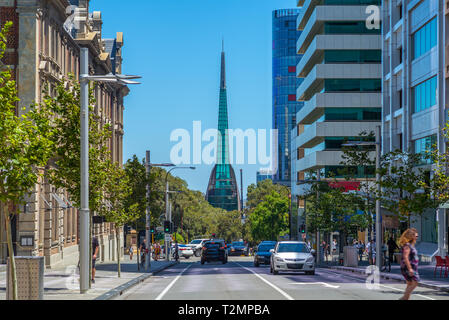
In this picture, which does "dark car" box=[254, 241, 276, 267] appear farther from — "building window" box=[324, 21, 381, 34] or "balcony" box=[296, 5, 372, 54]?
"building window" box=[324, 21, 381, 34]

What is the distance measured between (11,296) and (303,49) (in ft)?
264

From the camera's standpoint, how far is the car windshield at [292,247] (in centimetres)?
3597

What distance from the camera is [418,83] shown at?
53.2 m

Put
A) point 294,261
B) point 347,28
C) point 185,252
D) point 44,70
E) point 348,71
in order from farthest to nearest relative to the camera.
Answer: point 185,252 → point 347,28 → point 348,71 → point 44,70 → point 294,261

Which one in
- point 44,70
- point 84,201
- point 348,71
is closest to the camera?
point 84,201

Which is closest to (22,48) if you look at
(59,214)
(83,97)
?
(59,214)

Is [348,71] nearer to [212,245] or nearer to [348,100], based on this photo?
[348,100]

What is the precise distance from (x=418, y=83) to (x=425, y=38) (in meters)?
3.29

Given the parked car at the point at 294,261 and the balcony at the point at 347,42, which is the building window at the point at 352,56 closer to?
the balcony at the point at 347,42

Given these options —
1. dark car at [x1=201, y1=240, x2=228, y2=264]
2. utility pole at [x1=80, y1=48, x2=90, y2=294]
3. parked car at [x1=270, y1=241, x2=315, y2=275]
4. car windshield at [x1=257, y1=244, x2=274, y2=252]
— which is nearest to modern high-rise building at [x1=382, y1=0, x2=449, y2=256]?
parked car at [x1=270, y1=241, x2=315, y2=275]

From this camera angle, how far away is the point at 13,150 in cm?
1633

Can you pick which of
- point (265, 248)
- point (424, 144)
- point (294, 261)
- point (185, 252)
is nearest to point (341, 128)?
point (185, 252)

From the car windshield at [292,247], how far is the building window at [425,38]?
19095mm

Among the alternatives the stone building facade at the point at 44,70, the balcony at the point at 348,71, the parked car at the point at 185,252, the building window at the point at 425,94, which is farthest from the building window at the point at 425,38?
the parked car at the point at 185,252
